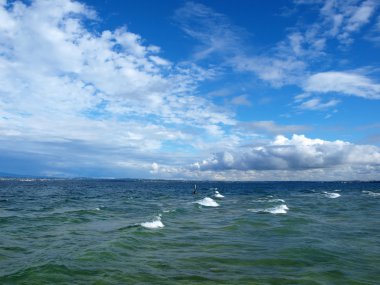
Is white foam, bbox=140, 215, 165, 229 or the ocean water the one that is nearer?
the ocean water

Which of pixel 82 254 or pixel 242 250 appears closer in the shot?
pixel 82 254

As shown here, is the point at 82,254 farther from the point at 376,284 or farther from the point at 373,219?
the point at 373,219

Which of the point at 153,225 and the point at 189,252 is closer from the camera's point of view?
the point at 189,252

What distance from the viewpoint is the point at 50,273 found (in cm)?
1557

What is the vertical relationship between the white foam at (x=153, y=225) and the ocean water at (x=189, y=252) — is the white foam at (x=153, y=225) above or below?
above

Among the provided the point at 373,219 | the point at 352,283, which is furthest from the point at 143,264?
the point at 373,219

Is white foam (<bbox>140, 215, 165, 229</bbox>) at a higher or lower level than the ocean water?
higher

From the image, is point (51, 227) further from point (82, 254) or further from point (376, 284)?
point (376, 284)

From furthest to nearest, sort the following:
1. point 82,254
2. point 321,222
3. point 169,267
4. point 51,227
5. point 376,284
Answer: point 321,222 < point 51,227 < point 82,254 < point 169,267 < point 376,284

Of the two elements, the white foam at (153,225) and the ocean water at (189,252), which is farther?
the white foam at (153,225)

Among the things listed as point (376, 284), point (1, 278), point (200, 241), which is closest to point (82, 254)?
point (1, 278)

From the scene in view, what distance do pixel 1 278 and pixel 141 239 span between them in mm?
10725

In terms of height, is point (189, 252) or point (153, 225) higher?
point (153, 225)

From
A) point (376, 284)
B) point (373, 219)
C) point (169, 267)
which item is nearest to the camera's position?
point (376, 284)
